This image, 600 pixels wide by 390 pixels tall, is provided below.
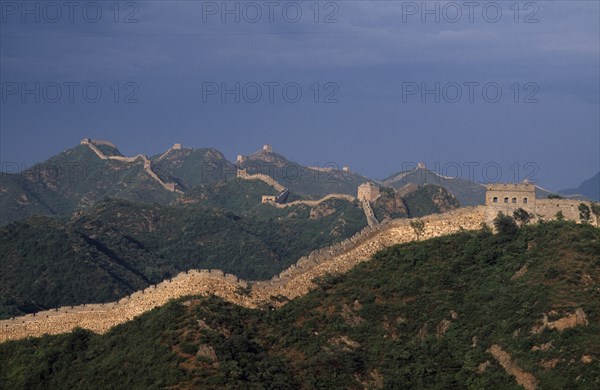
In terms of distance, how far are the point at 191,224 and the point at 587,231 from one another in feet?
264

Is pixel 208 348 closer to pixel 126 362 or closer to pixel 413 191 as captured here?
pixel 126 362

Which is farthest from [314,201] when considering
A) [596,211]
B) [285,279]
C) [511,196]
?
[285,279]

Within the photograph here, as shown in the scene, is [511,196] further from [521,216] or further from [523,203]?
[521,216]

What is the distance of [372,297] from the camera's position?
163 feet

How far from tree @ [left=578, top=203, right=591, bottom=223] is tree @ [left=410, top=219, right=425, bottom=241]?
26.1 ft

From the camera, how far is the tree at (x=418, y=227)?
56.2 metres

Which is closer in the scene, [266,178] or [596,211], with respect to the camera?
[596,211]

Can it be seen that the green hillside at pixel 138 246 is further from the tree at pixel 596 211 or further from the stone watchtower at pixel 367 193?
the tree at pixel 596 211

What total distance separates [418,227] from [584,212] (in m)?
8.41

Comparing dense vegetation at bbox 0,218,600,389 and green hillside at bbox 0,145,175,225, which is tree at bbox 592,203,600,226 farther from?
green hillside at bbox 0,145,175,225

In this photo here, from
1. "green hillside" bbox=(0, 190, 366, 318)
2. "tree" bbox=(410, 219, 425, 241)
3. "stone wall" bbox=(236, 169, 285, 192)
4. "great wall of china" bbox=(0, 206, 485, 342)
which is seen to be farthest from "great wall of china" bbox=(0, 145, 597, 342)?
"stone wall" bbox=(236, 169, 285, 192)

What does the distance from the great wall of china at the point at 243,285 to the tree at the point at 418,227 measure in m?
0.19

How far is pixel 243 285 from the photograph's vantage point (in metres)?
51.2

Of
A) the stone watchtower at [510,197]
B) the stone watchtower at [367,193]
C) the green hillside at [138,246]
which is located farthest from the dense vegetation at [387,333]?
the stone watchtower at [367,193]
